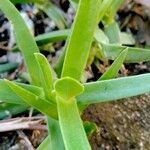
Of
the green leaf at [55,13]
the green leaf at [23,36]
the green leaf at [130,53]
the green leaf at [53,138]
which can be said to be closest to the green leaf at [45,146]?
the green leaf at [53,138]

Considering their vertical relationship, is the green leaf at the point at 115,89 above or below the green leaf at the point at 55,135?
above

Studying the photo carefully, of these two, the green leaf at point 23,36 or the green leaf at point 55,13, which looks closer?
the green leaf at point 23,36

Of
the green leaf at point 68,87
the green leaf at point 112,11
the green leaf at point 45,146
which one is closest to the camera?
the green leaf at point 68,87

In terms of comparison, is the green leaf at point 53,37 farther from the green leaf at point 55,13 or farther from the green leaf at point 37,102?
the green leaf at point 37,102

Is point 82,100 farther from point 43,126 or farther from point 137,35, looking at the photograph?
point 137,35

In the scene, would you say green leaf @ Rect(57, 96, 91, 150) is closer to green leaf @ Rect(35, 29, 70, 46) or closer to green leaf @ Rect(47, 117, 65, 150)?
green leaf @ Rect(47, 117, 65, 150)

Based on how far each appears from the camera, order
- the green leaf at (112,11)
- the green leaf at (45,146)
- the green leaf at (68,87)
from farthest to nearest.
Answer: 1. the green leaf at (112,11)
2. the green leaf at (45,146)
3. the green leaf at (68,87)
